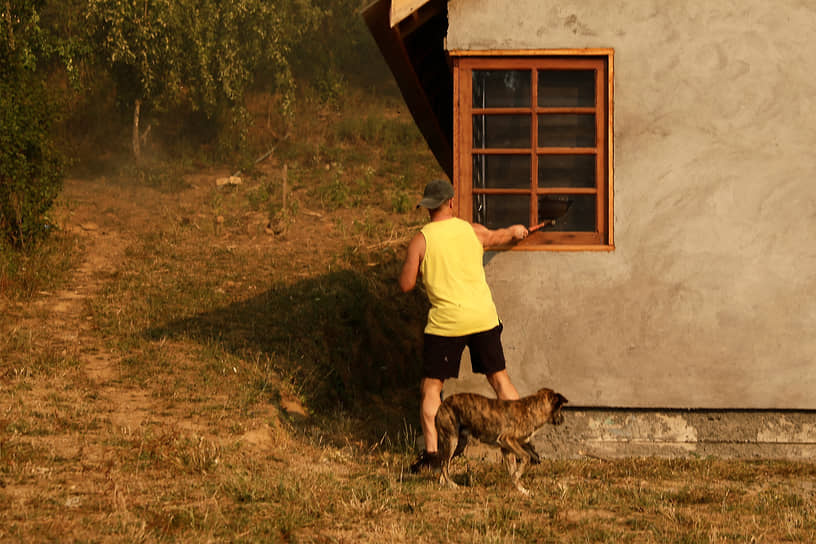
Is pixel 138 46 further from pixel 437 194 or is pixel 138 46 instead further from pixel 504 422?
pixel 504 422

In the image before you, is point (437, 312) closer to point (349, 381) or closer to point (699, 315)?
point (699, 315)

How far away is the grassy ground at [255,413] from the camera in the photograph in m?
5.25

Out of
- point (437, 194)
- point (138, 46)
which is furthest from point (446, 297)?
point (138, 46)

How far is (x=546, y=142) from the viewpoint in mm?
7461

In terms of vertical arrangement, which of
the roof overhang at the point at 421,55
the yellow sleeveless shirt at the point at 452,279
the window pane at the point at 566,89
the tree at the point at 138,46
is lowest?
the yellow sleeveless shirt at the point at 452,279

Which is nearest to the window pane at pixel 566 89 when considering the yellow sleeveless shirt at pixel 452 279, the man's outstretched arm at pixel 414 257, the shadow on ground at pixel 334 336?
the yellow sleeveless shirt at pixel 452 279

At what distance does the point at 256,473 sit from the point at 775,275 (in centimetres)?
432

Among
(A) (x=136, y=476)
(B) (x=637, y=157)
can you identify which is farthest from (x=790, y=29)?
(A) (x=136, y=476)

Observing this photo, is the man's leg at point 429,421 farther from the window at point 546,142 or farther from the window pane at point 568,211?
the window pane at point 568,211

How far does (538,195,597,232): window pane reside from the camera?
292 inches

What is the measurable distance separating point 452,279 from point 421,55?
11.7 feet

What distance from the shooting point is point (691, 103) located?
734cm

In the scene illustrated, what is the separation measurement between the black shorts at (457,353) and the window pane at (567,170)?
4.95ft

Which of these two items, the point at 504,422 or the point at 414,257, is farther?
the point at 414,257
